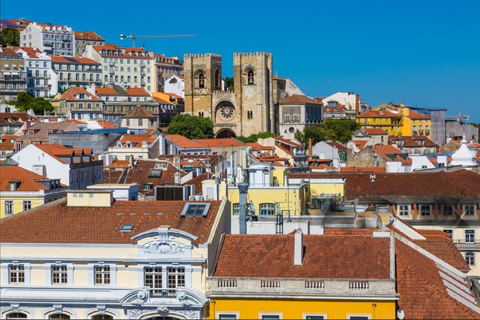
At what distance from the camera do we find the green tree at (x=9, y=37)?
183 meters

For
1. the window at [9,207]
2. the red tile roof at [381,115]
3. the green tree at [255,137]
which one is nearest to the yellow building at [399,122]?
the red tile roof at [381,115]

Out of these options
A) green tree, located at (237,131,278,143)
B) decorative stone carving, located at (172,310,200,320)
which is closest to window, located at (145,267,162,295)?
decorative stone carving, located at (172,310,200,320)

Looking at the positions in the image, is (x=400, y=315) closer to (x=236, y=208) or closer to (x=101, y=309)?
(x=101, y=309)

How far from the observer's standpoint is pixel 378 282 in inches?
952

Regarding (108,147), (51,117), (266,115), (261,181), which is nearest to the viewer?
(261,181)

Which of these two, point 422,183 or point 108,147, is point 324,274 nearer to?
point 422,183

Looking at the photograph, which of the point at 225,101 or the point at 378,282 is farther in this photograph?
the point at 225,101

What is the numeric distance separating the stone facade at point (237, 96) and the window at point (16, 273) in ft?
422

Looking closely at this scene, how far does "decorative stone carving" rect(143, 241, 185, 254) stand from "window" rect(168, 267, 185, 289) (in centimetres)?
49

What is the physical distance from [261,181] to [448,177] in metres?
15.3

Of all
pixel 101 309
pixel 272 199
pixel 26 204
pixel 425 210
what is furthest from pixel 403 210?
pixel 101 309

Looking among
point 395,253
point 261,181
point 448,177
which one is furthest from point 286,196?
point 448,177

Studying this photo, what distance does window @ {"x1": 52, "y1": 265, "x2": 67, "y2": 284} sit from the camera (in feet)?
84.3

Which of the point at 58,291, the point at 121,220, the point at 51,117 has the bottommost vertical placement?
the point at 58,291
